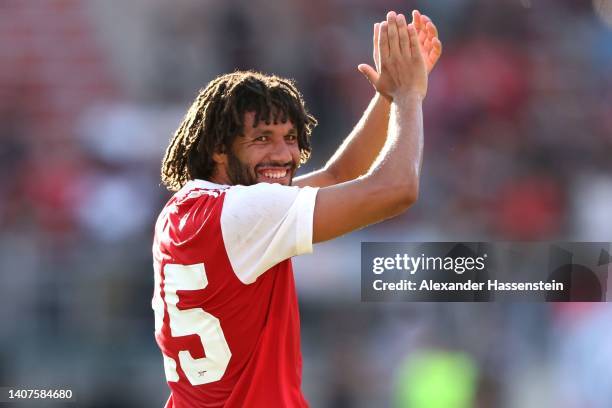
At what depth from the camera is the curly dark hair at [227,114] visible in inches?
73.5

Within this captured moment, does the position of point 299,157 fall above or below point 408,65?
below

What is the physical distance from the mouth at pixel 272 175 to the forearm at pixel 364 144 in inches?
17.0

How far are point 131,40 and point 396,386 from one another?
207cm

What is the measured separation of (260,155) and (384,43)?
36 cm

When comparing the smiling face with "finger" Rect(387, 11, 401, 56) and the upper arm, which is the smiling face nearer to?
"finger" Rect(387, 11, 401, 56)

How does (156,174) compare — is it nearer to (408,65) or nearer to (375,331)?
(375,331)

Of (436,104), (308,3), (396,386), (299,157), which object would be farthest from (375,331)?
(299,157)

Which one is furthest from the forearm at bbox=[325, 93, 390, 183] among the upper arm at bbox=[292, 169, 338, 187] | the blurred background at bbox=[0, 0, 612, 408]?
the blurred background at bbox=[0, 0, 612, 408]

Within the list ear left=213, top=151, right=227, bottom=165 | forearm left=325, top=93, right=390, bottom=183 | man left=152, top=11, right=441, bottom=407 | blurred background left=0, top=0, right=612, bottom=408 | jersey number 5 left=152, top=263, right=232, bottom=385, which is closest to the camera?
man left=152, top=11, right=441, bottom=407

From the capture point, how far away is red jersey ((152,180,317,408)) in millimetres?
1697

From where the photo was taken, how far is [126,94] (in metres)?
4.07

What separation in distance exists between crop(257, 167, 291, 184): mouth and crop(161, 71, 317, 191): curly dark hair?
0.09 m

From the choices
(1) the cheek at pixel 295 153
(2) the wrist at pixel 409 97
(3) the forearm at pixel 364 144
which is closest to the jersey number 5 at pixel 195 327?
(1) the cheek at pixel 295 153

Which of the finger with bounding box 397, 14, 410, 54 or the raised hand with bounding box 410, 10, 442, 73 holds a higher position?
the raised hand with bounding box 410, 10, 442, 73
